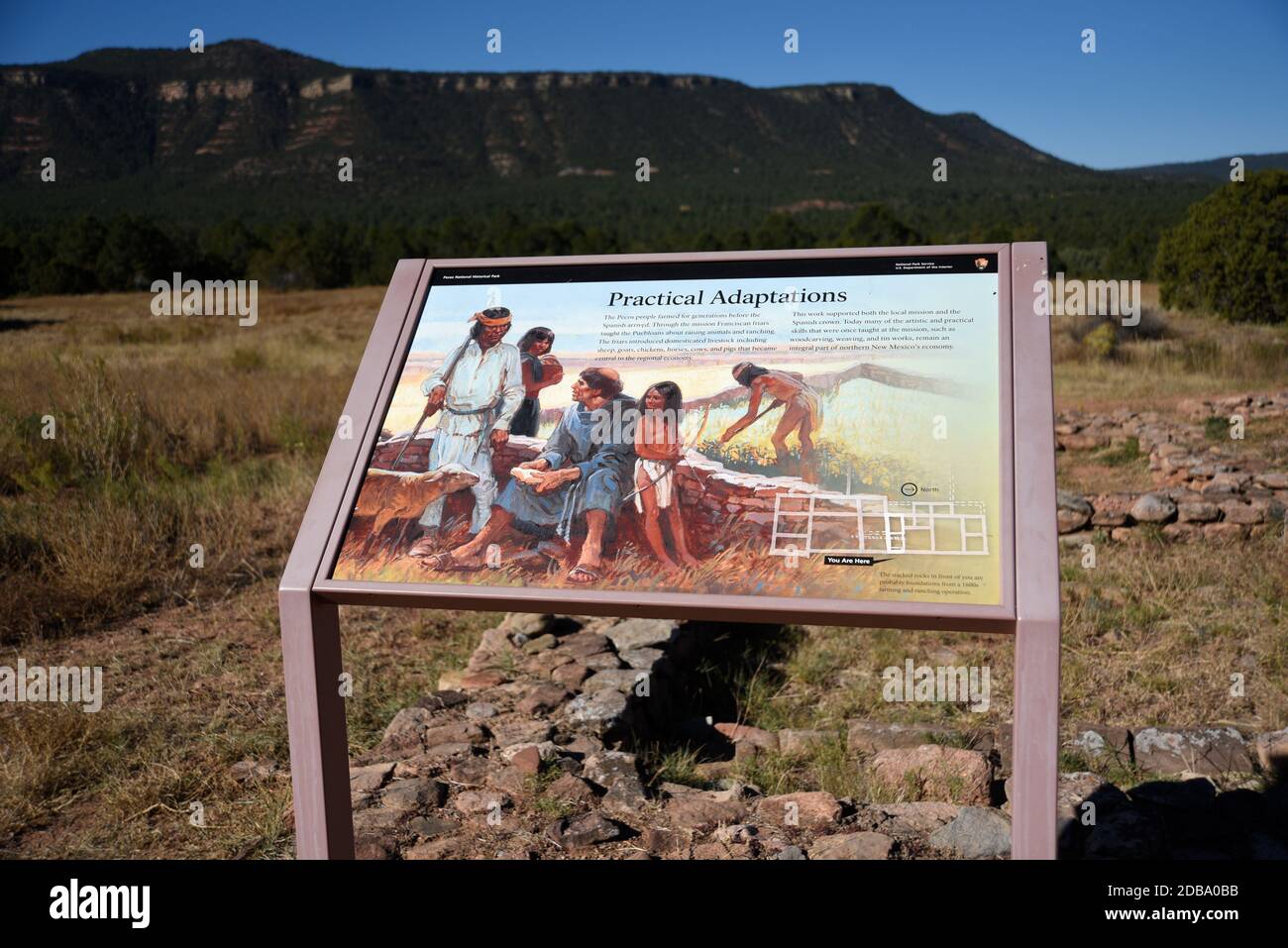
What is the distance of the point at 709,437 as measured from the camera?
2404 mm

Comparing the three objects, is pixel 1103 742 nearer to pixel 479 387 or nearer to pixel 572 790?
pixel 572 790

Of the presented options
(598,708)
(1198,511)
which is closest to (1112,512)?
(1198,511)

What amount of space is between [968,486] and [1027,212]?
56070mm

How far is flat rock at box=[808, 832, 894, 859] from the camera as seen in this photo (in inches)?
109

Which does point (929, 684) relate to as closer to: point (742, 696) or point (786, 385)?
point (742, 696)

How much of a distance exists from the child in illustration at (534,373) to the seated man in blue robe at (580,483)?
0.07 m

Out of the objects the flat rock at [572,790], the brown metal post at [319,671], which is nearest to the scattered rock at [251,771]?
the flat rock at [572,790]

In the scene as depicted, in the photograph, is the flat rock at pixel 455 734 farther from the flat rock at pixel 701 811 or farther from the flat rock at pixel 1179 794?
the flat rock at pixel 1179 794

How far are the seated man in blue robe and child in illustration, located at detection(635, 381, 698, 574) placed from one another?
0.03 m

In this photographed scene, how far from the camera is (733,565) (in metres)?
2.17

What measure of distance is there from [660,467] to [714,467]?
0.13 meters

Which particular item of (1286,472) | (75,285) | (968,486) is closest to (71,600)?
(968,486)

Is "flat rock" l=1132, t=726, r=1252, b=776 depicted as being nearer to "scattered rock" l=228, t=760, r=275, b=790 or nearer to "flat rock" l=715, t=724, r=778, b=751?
"flat rock" l=715, t=724, r=778, b=751

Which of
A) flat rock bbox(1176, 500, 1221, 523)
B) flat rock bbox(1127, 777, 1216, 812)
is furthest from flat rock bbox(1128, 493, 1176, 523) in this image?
flat rock bbox(1127, 777, 1216, 812)
